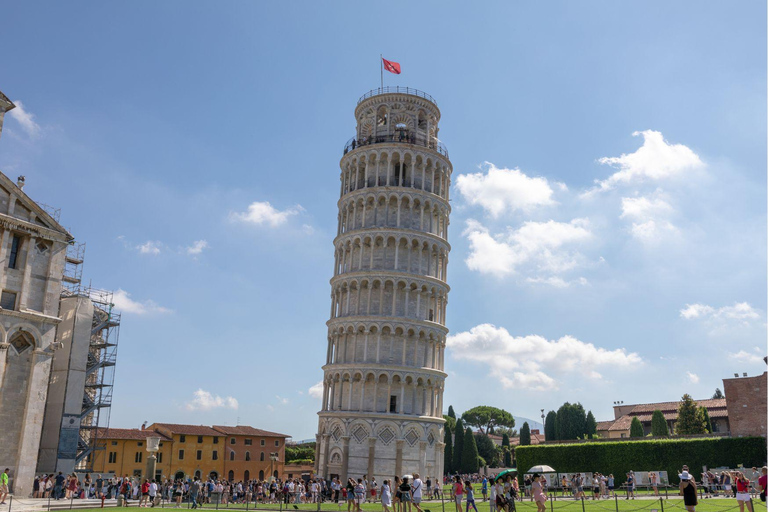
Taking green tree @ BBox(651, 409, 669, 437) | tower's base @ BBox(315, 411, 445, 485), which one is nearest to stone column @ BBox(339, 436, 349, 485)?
tower's base @ BBox(315, 411, 445, 485)

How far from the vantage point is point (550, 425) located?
94.5m

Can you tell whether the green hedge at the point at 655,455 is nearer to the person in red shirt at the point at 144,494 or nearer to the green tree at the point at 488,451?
the person in red shirt at the point at 144,494

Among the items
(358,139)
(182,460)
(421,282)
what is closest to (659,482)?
(421,282)

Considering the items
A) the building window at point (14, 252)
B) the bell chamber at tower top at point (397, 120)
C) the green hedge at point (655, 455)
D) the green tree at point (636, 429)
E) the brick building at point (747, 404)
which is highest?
the bell chamber at tower top at point (397, 120)

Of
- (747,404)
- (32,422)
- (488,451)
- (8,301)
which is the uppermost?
(8,301)

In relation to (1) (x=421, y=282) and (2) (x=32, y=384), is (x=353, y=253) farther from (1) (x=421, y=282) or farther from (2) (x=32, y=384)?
(2) (x=32, y=384)

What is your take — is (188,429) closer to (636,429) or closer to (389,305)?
(389,305)

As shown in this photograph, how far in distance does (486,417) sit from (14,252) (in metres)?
101

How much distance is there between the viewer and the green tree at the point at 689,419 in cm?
7181

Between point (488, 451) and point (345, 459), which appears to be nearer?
point (345, 459)

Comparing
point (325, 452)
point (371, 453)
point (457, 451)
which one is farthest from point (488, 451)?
point (371, 453)

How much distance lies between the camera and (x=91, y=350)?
5797 cm

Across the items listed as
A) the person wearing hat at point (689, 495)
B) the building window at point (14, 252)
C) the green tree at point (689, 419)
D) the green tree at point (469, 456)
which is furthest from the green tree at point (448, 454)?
the person wearing hat at point (689, 495)

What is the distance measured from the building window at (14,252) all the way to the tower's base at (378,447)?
28578 millimetres
